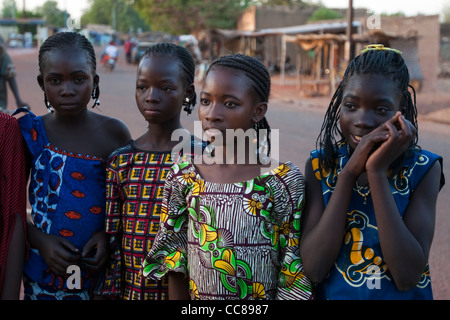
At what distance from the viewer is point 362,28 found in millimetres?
17297

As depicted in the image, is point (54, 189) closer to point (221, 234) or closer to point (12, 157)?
point (12, 157)

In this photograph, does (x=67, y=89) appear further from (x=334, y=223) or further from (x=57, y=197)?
(x=334, y=223)

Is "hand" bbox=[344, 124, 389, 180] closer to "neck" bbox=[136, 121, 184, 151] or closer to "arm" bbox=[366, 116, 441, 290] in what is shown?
"arm" bbox=[366, 116, 441, 290]

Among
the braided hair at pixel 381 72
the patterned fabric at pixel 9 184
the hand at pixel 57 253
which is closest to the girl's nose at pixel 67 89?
the patterned fabric at pixel 9 184

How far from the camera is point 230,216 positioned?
158cm

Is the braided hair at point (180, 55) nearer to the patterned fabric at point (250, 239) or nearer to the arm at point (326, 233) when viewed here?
the patterned fabric at point (250, 239)

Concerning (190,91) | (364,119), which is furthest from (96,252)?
(364,119)

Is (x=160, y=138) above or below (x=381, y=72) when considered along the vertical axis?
below

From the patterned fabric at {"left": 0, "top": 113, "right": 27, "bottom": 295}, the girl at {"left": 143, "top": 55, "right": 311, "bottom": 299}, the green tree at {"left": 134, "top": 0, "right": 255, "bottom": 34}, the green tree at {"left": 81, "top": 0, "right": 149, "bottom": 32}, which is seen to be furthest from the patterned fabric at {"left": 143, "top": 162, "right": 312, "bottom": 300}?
the green tree at {"left": 81, "top": 0, "right": 149, "bottom": 32}

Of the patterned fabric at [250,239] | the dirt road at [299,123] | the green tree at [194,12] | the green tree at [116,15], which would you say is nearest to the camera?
the patterned fabric at [250,239]

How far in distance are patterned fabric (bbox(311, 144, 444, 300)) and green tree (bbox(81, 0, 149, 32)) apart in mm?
82892

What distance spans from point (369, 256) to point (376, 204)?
0.19m

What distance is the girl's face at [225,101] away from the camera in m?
1.65

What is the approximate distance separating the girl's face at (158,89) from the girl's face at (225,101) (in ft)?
1.12
